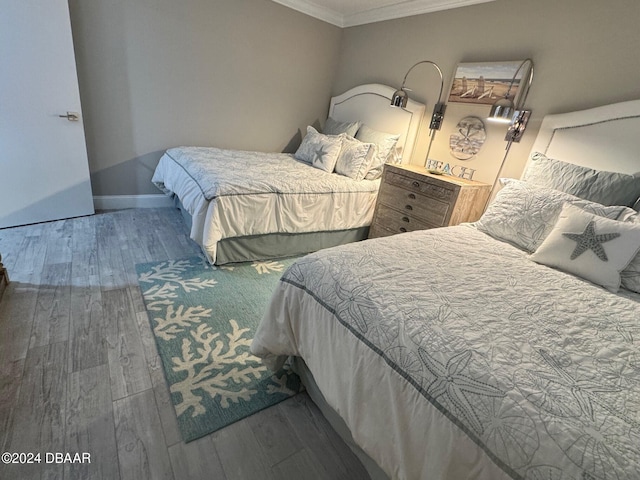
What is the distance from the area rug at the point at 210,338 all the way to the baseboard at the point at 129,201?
1.35 meters

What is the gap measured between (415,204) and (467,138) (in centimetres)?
79

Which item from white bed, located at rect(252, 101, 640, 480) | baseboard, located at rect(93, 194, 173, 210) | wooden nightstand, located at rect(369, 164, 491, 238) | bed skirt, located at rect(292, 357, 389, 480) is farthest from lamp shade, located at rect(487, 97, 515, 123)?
baseboard, located at rect(93, 194, 173, 210)

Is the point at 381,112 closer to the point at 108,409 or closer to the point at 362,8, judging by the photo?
the point at 362,8

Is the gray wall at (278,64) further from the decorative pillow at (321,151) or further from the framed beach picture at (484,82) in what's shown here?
the decorative pillow at (321,151)

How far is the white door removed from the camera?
2.32 meters

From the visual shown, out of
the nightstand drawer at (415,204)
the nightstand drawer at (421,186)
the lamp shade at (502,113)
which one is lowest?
the nightstand drawer at (415,204)

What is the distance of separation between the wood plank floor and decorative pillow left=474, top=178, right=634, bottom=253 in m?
1.47

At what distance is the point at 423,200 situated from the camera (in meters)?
2.57

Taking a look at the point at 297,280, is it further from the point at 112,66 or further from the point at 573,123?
the point at 112,66

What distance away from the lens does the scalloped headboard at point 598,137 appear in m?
1.85

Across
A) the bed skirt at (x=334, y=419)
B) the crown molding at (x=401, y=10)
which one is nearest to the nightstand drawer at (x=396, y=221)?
→ the bed skirt at (x=334, y=419)

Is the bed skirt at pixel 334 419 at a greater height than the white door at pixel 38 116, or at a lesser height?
lesser

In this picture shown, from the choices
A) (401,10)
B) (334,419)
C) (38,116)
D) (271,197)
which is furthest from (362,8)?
(334,419)

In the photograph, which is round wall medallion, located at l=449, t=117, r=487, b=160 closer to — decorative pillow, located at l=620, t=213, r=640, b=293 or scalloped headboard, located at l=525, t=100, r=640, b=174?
scalloped headboard, located at l=525, t=100, r=640, b=174
